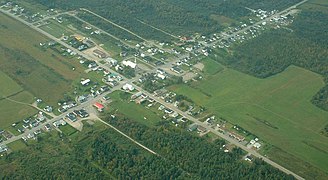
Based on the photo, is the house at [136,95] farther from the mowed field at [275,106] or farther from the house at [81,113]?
the house at [81,113]

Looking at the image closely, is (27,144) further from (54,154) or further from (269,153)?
(269,153)

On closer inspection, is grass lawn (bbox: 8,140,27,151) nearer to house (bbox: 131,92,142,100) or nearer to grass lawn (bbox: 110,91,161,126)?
grass lawn (bbox: 110,91,161,126)

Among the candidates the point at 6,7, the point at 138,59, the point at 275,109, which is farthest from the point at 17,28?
the point at 275,109

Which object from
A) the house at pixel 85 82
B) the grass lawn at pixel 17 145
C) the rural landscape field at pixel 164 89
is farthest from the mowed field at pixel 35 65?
the grass lawn at pixel 17 145

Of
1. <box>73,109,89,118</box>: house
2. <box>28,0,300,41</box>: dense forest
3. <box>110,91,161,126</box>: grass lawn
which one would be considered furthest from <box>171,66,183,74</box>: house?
<box>73,109,89,118</box>: house

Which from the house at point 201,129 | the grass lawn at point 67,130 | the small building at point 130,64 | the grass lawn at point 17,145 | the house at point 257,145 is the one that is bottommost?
the grass lawn at point 17,145

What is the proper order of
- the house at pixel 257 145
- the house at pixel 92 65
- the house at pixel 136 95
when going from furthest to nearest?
1. the house at pixel 92 65
2. the house at pixel 136 95
3. the house at pixel 257 145

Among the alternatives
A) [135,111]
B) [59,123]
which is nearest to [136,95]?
[135,111]
